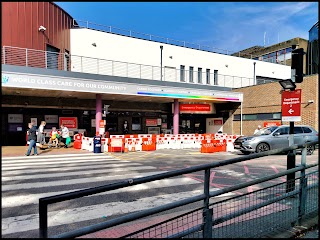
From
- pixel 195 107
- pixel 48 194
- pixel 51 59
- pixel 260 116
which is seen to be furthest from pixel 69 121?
pixel 260 116

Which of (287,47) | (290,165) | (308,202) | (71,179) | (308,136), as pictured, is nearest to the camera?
(308,202)

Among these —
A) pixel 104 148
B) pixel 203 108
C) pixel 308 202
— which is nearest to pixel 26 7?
pixel 104 148

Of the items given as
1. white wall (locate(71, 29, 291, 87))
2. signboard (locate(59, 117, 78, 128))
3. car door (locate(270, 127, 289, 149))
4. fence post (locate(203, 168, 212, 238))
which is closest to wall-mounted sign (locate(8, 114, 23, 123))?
signboard (locate(59, 117, 78, 128))

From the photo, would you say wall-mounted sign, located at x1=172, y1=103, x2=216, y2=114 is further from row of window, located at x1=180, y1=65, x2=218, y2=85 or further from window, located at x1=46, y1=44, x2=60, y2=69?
window, located at x1=46, y1=44, x2=60, y2=69

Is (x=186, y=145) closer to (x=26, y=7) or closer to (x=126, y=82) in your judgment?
(x=126, y=82)

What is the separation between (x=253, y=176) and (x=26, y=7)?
1792 cm

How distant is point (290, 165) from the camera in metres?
4.41

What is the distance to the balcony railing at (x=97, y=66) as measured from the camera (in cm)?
1673

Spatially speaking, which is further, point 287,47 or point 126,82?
point 287,47

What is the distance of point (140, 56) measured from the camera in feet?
84.8

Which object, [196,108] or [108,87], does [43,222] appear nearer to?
[108,87]

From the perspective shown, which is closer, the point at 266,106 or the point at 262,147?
the point at 262,147

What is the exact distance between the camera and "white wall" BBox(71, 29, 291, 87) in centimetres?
2250

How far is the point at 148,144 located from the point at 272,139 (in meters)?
7.46
